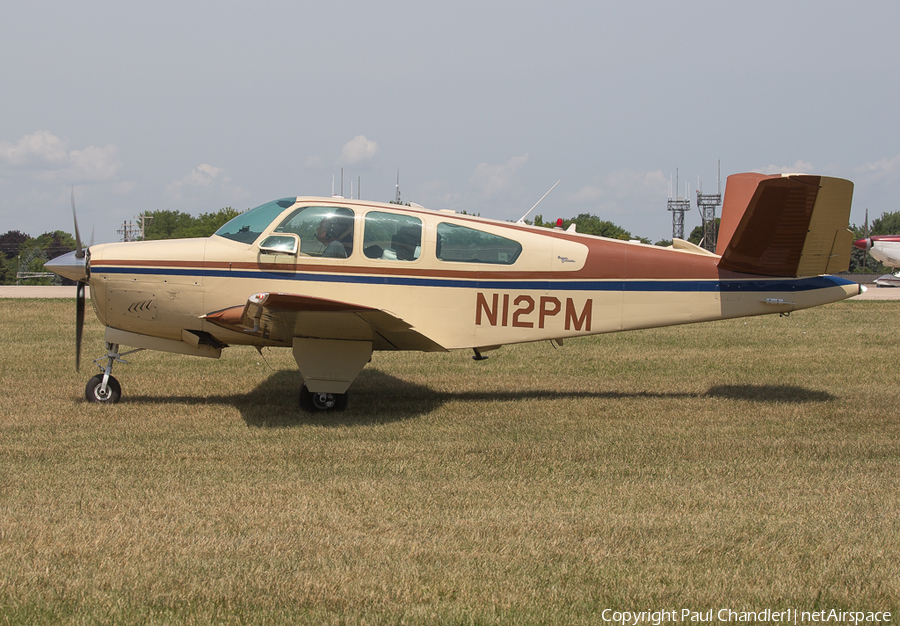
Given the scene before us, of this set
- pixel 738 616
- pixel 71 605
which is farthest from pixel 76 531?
pixel 738 616

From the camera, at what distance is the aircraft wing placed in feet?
21.7

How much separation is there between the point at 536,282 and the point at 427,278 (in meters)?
1.26

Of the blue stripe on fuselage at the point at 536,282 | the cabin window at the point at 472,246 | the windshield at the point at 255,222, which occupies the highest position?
the windshield at the point at 255,222

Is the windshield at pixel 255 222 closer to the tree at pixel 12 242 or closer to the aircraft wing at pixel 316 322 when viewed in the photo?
the aircraft wing at pixel 316 322

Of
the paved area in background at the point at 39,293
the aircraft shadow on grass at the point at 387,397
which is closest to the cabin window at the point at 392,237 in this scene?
the aircraft shadow on grass at the point at 387,397

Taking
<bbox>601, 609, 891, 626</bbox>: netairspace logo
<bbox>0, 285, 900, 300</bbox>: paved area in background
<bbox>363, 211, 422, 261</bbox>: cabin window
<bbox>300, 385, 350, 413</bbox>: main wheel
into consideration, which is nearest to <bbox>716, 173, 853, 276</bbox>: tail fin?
<bbox>363, 211, 422, 261</bbox>: cabin window

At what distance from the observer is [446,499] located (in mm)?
4953

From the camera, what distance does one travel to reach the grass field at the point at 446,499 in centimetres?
350

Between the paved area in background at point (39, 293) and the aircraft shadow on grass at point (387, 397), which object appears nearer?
the aircraft shadow on grass at point (387, 397)

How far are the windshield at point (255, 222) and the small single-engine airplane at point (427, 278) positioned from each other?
0.02 metres

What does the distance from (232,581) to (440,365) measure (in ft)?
25.5

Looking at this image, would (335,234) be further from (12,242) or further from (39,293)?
(12,242)

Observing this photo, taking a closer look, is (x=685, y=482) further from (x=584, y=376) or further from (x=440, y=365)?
(x=440, y=365)

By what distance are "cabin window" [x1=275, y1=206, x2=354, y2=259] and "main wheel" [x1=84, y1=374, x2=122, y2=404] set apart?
8.72 feet
